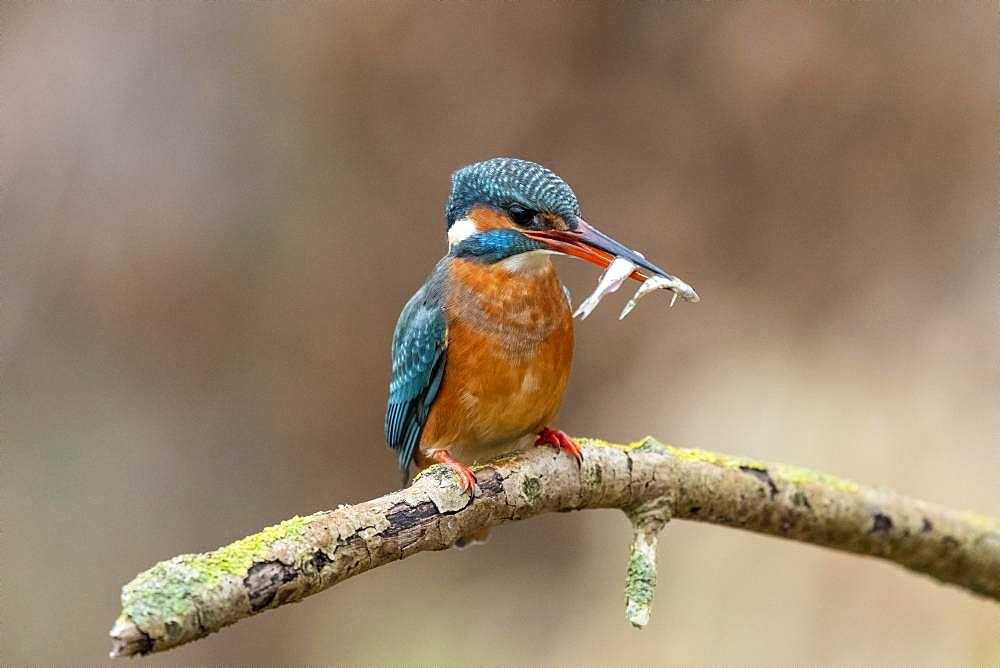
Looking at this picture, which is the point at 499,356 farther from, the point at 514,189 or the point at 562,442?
the point at 514,189

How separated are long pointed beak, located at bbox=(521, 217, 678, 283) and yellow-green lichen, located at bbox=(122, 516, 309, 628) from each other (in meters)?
1.16

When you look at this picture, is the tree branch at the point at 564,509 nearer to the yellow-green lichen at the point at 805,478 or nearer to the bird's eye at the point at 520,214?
the yellow-green lichen at the point at 805,478

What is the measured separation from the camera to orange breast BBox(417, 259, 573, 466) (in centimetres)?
273

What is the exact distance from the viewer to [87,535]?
17.5 ft

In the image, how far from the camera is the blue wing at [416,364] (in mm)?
2814

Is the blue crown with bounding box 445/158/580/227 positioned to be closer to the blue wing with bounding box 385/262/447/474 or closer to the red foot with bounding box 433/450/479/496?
the blue wing with bounding box 385/262/447/474

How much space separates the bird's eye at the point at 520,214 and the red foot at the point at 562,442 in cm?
57

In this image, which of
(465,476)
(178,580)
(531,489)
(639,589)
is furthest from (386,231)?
(178,580)

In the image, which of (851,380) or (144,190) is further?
(144,190)

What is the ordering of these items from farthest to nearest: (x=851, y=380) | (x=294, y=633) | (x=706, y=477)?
(x=294, y=633), (x=851, y=380), (x=706, y=477)

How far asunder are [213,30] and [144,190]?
0.93 m

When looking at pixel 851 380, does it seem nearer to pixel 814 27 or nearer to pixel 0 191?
pixel 814 27

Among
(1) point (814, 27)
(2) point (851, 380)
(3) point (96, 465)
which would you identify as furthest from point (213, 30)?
(2) point (851, 380)

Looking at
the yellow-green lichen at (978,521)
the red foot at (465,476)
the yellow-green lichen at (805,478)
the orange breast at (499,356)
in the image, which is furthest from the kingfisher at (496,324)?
the yellow-green lichen at (978,521)
